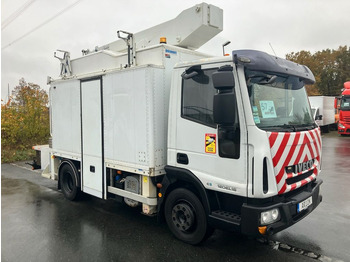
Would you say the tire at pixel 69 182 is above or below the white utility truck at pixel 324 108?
below

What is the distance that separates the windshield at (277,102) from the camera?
137 inches

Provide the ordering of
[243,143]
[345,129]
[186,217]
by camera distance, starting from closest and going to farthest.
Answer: [243,143] < [186,217] < [345,129]

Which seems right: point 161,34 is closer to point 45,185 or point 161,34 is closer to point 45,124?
point 45,185

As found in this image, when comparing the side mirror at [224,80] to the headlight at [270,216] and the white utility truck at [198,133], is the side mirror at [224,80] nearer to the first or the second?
the white utility truck at [198,133]

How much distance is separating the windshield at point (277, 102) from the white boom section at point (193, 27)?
1.84 m

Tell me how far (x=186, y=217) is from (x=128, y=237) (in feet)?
3.56

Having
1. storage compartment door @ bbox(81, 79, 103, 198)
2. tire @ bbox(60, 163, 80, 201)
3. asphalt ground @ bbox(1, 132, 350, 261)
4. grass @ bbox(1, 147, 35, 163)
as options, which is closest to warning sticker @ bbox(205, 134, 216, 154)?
asphalt ground @ bbox(1, 132, 350, 261)

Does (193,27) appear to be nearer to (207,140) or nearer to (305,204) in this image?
(207,140)

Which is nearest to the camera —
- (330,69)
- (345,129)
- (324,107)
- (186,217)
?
(186,217)

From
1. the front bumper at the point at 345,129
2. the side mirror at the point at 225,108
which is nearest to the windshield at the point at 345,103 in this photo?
the front bumper at the point at 345,129

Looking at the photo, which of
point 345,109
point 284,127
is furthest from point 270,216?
point 345,109

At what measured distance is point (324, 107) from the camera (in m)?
23.2

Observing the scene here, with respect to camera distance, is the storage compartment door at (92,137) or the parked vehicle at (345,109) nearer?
the storage compartment door at (92,137)

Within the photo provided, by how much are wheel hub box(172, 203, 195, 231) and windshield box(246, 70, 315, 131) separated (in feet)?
5.36
